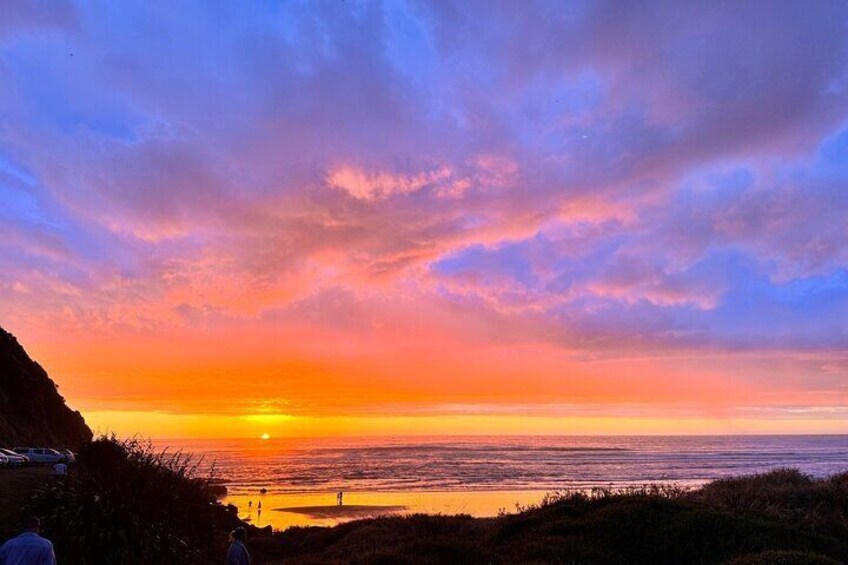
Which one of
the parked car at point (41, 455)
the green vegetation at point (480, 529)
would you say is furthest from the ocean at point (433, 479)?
the green vegetation at point (480, 529)

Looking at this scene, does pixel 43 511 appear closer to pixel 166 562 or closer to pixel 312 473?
pixel 166 562

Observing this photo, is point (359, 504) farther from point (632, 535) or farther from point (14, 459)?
point (632, 535)

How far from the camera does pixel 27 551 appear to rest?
360 inches

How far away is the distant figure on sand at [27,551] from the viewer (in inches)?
358

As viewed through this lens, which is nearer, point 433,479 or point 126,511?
point 126,511

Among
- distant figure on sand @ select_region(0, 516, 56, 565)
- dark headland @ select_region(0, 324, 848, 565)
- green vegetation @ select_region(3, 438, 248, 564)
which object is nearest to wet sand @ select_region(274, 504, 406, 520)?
dark headland @ select_region(0, 324, 848, 565)

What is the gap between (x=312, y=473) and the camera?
7869cm

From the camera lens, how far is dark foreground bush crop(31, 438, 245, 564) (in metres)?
14.6

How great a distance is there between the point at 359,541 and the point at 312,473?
59733 mm

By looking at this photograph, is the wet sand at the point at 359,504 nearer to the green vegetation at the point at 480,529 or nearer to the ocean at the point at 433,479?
the ocean at the point at 433,479

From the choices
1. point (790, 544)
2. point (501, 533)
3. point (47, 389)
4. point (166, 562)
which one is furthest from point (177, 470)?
point (47, 389)

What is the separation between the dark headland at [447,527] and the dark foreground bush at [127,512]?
38 millimetres

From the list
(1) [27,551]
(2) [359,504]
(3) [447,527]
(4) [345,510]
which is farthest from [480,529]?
(2) [359,504]

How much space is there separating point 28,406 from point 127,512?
34239 millimetres
